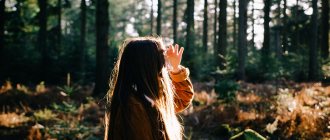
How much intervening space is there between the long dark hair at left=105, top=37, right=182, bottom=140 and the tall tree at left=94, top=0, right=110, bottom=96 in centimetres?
1462

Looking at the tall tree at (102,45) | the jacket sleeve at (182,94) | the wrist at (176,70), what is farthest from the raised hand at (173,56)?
the tall tree at (102,45)

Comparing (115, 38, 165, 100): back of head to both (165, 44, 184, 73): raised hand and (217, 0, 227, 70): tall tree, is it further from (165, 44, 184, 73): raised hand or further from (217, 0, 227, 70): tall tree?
(217, 0, 227, 70): tall tree

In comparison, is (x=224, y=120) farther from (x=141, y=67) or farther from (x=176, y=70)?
(x=141, y=67)

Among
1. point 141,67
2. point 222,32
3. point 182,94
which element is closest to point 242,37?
point 222,32

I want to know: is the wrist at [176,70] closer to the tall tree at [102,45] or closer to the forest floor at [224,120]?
the forest floor at [224,120]

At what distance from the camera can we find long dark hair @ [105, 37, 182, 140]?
2.07m

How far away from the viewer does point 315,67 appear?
2205 cm

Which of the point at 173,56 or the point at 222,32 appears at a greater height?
the point at 222,32

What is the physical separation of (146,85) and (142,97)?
73 mm

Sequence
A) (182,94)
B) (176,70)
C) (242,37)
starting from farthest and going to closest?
(242,37), (182,94), (176,70)

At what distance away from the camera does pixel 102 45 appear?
55.6 ft

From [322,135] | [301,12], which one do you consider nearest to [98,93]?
[322,135]

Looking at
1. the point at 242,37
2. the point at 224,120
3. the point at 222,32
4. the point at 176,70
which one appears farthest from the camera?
the point at 222,32

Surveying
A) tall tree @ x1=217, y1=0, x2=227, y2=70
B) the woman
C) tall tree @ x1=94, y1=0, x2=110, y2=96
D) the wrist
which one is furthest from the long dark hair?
tall tree @ x1=217, y1=0, x2=227, y2=70
